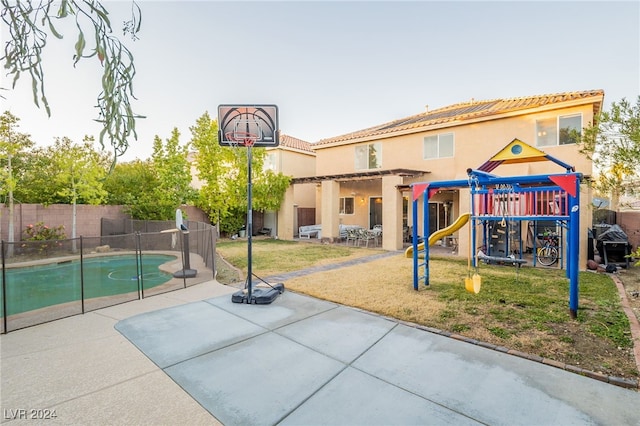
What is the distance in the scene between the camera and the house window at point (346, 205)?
19219 millimetres

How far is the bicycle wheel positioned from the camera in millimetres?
10430

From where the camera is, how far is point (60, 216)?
1479cm

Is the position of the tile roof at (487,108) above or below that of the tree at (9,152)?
above

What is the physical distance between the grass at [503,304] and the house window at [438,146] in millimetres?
5735

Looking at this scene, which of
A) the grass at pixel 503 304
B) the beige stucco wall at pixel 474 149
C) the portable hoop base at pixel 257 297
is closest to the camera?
the grass at pixel 503 304

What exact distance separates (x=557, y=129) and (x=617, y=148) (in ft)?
15.9

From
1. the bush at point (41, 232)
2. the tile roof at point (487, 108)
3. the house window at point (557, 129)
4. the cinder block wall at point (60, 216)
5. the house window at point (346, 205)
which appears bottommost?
the bush at point (41, 232)

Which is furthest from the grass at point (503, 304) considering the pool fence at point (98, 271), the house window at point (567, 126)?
the house window at point (567, 126)

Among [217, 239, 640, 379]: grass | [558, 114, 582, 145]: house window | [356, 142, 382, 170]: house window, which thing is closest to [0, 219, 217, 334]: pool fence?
[217, 239, 640, 379]: grass

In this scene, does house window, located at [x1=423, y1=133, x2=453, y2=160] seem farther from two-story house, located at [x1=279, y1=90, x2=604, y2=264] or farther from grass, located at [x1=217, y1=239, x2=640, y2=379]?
grass, located at [x1=217, y1=239, x2=640, y2=379]

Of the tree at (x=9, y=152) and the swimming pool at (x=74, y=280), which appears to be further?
the tree at (x=9, y=152)

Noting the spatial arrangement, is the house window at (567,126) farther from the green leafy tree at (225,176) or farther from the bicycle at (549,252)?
the green leafy tree at (225,176)

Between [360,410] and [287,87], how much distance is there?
45.3 feet

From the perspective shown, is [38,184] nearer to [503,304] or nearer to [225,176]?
[225,176]
